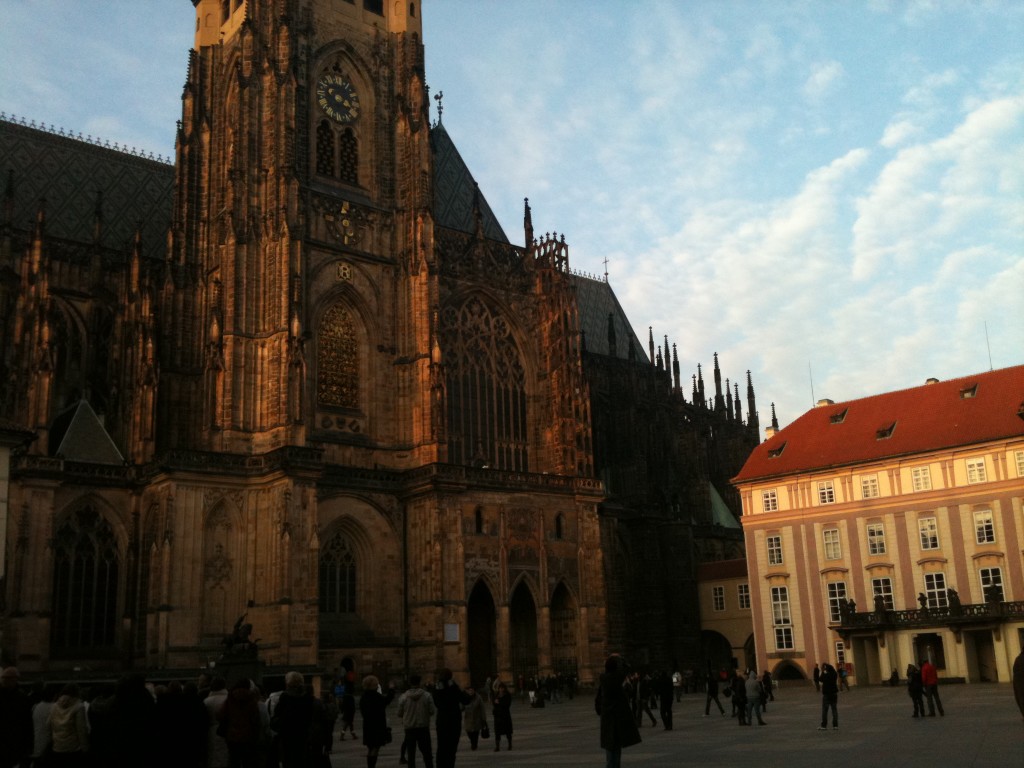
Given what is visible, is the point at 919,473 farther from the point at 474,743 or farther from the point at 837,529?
the point at 474,743

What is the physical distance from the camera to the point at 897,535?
4478 cm

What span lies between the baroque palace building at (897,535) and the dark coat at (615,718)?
31.6 m

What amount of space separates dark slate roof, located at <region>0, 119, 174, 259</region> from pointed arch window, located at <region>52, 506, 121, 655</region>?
13.1m

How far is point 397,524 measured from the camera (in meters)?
44.0

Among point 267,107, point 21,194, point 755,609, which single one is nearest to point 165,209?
point 21,194

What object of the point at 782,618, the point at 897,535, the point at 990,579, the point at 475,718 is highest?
the point at 897,535

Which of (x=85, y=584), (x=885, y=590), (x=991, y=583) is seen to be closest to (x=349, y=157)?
(x=85, y=584)

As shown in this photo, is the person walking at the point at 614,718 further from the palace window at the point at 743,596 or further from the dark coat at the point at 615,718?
the palace window at the point at 743,596

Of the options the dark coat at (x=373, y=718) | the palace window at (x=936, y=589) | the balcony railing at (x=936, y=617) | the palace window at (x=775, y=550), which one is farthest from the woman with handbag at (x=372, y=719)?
the palace window at (x=775, y=550)

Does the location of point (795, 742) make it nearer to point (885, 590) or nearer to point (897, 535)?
point (885, 590)

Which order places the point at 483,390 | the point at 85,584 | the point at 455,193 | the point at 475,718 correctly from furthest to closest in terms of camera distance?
the point at 455,193, the point at 483,390, the point at 85,584, the point at 475,718

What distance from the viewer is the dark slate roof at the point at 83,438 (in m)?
40.8

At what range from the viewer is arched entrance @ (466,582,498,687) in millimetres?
44844

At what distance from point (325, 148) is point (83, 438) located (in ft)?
51.7
